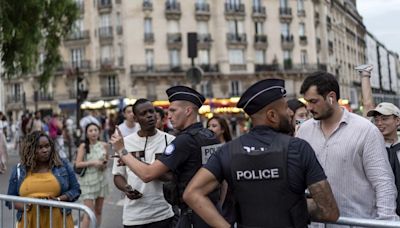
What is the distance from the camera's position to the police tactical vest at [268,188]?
2.77m

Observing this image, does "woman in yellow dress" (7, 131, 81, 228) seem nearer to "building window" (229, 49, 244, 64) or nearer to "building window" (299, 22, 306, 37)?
"building window" (229, 49, 244, 64)

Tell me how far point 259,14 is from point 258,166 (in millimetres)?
59030

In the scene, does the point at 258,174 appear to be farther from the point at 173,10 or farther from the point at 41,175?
the point at 173,10

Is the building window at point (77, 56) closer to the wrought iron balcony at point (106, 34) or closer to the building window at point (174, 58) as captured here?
the wrought iron balcony at point (106, 34)

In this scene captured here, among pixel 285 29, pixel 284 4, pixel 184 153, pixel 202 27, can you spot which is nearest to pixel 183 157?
pixel 184 153

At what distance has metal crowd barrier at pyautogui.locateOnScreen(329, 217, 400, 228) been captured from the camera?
2905 mm

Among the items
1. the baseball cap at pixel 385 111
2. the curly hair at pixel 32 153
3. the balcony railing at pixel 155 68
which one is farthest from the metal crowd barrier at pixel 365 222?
the balcony railing at pixel 155 68

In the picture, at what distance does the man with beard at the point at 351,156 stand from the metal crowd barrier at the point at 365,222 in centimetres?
28

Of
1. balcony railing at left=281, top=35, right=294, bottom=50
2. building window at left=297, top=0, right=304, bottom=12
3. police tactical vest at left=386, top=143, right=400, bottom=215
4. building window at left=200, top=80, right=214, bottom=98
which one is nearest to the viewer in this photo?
police tactical vest at left=386, top=143, right=400, bottom=215

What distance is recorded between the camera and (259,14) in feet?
198

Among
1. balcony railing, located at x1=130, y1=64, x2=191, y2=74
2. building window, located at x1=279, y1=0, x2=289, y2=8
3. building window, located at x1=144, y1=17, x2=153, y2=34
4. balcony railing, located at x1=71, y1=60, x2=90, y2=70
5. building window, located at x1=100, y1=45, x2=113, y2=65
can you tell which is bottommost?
balcony railing, located at x1=130, y1=64, x2=191, y2=74

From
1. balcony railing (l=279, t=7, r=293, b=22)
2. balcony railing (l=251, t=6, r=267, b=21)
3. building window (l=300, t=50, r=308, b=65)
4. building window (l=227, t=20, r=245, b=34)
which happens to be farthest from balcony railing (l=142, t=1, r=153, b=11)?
building window (l=300, t=50, r=308, b=65)

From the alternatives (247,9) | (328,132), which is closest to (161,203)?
(328,132)

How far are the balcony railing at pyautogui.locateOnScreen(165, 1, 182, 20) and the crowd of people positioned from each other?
51669 millimetres
